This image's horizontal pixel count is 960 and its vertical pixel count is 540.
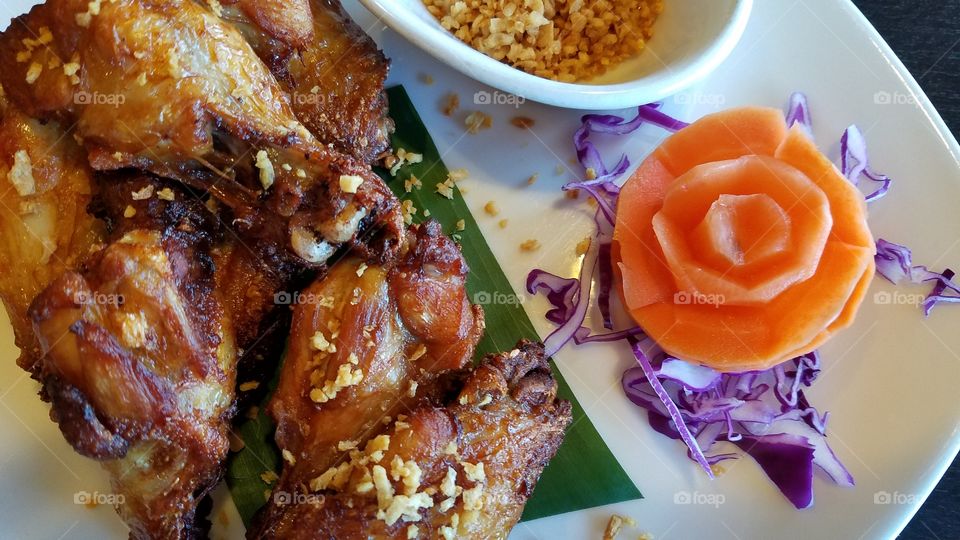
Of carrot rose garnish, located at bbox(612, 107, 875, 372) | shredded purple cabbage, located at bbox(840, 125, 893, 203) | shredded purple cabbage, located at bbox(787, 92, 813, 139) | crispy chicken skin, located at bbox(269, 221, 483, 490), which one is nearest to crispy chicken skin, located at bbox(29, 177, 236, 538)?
crispy chicken skin, located at bbox(269, 221, 483, 490)

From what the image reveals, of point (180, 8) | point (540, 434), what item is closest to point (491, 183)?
point (540, 434)

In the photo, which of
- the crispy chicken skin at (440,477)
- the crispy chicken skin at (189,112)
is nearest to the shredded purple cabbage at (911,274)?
the crispy chicken skin at (440,477)

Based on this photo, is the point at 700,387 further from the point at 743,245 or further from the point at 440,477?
the point at 440,477

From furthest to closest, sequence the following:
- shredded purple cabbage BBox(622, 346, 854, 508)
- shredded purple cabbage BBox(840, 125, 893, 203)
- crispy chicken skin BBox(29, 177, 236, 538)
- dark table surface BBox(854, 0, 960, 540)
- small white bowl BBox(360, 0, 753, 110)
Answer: dark table surface BBox(854, 0, 960, 540), shredded purple cabbage BBox(840, 125, 893, 203), shredded purple cabbage BBox(622, 346, 854, 508), small white bowl BBox(360, 0, 753, 110), crispy chicken skin BBox(29, 177, 236, 538)

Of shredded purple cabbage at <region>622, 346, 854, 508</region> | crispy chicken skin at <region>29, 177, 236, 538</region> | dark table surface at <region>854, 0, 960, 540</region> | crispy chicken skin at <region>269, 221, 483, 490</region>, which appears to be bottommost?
shredded purple cabbage at <region>622, 346, 854, 508</region>

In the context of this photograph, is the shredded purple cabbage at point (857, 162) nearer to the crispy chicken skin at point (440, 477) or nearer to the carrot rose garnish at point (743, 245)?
the carrot rose garnish at point (743, 245)

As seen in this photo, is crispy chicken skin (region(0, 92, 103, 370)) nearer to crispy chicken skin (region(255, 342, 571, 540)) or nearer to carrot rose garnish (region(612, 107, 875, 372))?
crispy chicken skin (region(255, 342, 571, 540))

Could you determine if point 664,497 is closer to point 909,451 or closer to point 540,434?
point 540,434
